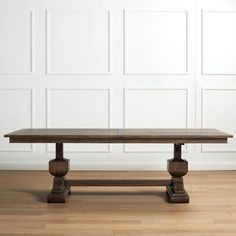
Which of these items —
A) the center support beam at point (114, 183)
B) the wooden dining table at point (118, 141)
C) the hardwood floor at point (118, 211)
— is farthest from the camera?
the center support beam at point (114, 183)

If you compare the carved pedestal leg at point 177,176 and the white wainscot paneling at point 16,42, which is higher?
the white wainscot paneling at point 16,42

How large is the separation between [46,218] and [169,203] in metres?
0.98

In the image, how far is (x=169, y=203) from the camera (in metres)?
2.96

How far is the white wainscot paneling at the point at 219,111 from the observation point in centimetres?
447

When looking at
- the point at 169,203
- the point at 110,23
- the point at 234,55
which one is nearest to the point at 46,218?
the point at 169,203

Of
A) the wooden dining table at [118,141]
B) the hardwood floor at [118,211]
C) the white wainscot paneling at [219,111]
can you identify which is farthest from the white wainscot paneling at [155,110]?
the wooden dining table at [118,141]

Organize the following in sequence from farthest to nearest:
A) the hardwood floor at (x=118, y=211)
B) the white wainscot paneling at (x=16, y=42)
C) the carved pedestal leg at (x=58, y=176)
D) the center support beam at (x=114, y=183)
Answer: the white wainscot paneling at (x=16, y=42), the center support beam at (x=114, y=183), the carved pedestal leg at (x=58, y=176), the hardwood floor at (x=118, y=211)

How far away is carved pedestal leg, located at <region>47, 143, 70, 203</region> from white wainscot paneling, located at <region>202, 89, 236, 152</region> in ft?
6.78

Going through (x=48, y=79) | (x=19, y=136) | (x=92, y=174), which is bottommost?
(x=92, y=174)

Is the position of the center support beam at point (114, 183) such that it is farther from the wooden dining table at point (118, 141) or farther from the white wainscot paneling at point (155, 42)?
the white wainscot paneling at point (155, 42)

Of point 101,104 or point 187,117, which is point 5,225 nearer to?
Answer: point 101,104

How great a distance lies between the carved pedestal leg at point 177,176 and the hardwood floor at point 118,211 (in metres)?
0.07

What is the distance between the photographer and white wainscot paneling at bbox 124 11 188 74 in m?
4.44

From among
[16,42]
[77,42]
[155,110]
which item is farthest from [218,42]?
[16,42]
